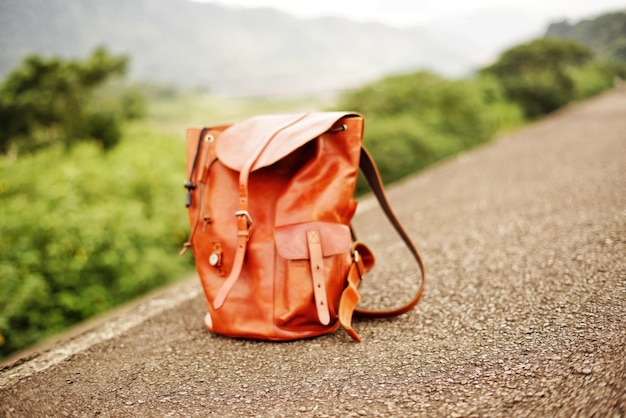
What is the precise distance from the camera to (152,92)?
21.8 meters

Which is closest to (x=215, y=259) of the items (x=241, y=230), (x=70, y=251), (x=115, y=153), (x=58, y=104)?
(x=241, y=230)

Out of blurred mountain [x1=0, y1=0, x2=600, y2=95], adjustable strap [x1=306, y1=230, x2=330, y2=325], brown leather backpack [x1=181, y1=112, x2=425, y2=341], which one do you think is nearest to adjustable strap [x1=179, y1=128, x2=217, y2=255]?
brown leather backpack [x1=181, y1=112, x2=425, y2=341]

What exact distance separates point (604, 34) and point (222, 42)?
19743 millimetres

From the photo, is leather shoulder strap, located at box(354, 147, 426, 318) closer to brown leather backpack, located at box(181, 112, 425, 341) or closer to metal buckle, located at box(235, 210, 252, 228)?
brown leather backpack, located at box(181, 112, 425, 341)

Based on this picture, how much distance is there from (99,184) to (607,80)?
10.3m

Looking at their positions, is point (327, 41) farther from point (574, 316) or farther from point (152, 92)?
point (574, 316)

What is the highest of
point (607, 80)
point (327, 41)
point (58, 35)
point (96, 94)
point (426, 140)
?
point (327, 41)

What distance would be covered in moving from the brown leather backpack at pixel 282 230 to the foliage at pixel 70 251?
283cm

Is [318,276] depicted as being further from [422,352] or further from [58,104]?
[58,104]

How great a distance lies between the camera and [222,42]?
23781 millimetres

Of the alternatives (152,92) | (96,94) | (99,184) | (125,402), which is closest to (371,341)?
(125,402)

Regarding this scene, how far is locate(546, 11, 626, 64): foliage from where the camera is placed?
7.24m

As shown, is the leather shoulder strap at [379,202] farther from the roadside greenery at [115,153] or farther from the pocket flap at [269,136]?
the roadside greenery at [115,153]

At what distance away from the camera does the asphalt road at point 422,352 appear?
4.16 ft
